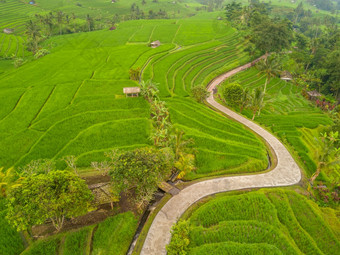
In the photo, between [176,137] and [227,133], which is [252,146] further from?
[176,137]

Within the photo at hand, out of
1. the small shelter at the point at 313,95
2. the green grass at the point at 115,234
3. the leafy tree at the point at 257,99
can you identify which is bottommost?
the green grass at the point at 115,234

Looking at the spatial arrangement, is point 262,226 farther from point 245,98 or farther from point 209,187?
point 245,98

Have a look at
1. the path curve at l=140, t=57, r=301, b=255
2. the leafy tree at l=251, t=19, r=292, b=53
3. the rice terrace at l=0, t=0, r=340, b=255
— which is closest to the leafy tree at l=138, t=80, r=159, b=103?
the rice terrace at l=0, t=0, r=340, b=255

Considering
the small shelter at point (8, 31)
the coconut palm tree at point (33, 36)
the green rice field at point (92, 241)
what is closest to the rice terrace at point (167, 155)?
the green rice field at point (92, 241)

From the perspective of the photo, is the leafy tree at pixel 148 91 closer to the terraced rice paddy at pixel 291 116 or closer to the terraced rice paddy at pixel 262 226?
the terraced rice paddy at pixel 291 116

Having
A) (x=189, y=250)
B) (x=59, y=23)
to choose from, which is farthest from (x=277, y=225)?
(x=59, y=23)

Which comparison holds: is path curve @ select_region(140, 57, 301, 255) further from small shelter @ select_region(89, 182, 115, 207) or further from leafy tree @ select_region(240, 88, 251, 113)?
leafy tree @ select_region(240, 88, 251, 113)

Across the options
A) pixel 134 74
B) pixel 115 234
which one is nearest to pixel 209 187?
pixel 115 234
